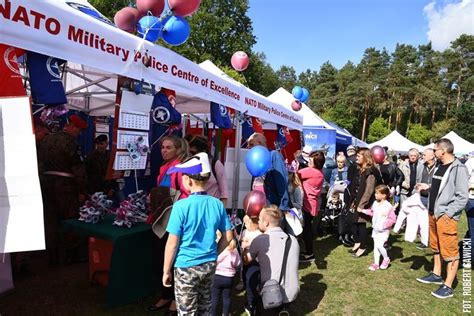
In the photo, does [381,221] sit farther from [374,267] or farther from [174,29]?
[174,29]

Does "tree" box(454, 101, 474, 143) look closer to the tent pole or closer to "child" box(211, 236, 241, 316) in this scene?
the tent pole

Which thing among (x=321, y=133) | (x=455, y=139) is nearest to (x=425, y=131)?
(x=455, y=139)

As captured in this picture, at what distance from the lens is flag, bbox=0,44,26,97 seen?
74.3 inches

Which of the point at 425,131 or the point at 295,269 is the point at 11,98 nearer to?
the point at 295,269

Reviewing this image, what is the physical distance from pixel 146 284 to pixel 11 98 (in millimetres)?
2249

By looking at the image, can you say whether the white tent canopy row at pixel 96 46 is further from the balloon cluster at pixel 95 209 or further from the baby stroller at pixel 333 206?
the baby stroller at pixel 333 206

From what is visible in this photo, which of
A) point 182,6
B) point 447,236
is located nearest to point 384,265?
point 447,236

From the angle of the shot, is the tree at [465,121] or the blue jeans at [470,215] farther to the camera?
the tree at [465,121]

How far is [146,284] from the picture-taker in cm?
345

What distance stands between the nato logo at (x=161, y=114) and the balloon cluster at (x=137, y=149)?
1.07ft

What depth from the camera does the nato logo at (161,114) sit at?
346 centimetres

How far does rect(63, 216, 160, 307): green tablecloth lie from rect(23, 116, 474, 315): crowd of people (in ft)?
0.44

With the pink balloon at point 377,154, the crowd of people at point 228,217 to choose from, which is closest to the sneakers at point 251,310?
the crowd of people at point 228,217

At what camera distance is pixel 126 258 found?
3.17 meters
